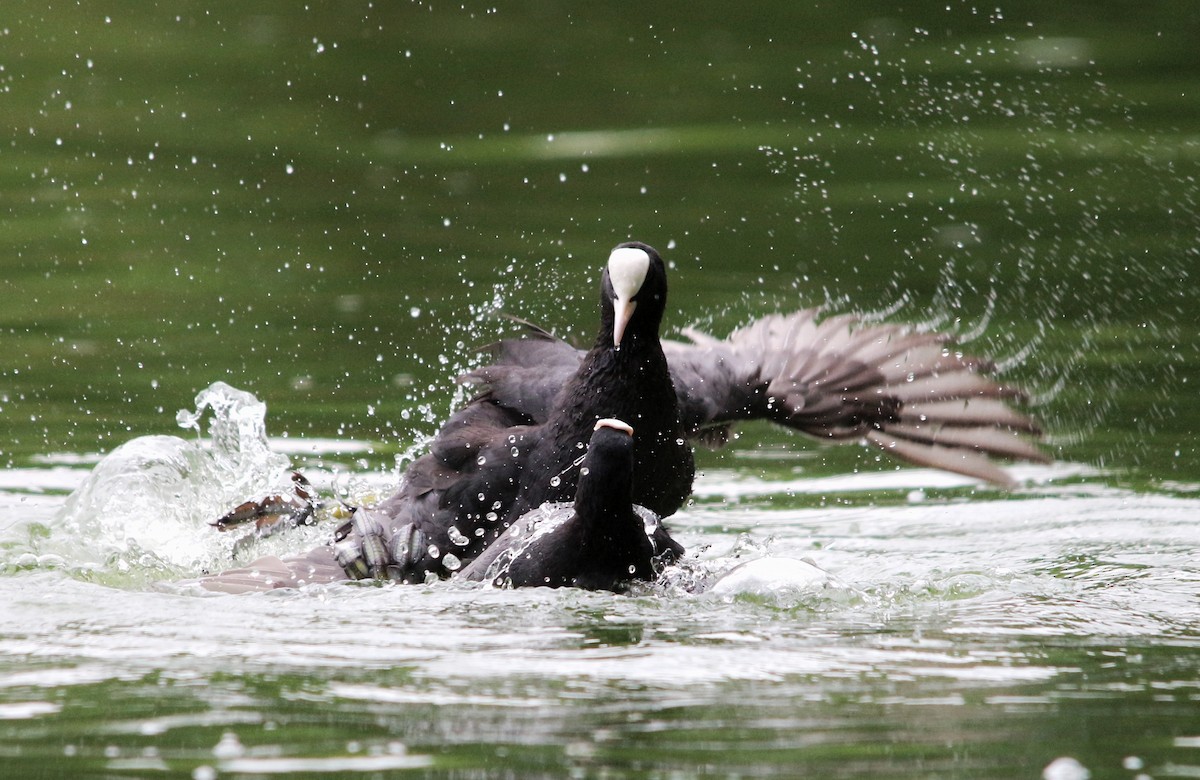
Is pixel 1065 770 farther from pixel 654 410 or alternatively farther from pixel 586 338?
pixel 586 338

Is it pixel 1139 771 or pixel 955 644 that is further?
pixel 955 644

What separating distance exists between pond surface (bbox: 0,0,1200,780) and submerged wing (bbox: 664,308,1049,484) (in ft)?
1.01

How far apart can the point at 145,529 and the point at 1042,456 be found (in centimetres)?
349

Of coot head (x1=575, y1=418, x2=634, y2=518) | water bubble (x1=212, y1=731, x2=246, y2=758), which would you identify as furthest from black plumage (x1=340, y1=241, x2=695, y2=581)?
water bubble (x1=212, y1=731, x2=246, y2=758)

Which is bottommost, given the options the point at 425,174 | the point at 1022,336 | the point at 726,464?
the point at 726,464

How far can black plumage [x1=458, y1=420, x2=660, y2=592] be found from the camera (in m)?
5.70

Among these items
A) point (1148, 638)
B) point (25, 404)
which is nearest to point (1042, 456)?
point (1148, 638)

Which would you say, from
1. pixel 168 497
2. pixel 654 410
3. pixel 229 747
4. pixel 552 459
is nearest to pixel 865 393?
pixel 654 410

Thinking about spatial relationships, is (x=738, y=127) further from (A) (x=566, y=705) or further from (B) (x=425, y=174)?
(A) (x=566, y=705)

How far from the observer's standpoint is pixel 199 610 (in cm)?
538

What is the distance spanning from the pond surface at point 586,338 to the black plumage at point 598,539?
127 millimetres

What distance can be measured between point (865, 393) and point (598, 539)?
2.28 metres

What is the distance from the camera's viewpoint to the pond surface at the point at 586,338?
427cm

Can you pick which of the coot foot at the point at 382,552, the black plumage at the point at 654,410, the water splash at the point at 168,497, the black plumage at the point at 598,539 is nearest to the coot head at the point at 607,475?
the black plumage at the point at 598,539
